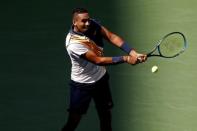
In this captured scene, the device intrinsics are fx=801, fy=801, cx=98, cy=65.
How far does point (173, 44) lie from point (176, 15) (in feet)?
1.96

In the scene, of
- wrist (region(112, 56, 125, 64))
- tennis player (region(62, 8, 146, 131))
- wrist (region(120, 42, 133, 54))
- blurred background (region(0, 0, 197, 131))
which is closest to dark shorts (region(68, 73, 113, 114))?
tennis player (region(62, 8, 146, 131))

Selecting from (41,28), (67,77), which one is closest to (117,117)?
(67,77)

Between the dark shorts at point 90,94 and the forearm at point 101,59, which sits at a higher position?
the forearm at point 101,59

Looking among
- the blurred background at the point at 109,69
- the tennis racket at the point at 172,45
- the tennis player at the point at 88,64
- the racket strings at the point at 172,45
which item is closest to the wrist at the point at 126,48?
the tennis player at the point at 88,64

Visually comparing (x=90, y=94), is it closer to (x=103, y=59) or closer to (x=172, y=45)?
(x=103, y=59)

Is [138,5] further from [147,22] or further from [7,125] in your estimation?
[7,125]

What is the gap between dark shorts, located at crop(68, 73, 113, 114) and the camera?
7.14 meters

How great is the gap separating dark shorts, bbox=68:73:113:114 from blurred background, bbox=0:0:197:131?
632 millimetres

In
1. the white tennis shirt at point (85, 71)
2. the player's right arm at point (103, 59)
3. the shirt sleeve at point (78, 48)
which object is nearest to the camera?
the player's right arm at point (103, 59)

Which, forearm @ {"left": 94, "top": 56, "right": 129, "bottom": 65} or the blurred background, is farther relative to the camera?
the blurred background

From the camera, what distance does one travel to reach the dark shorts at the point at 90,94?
7.14 metres

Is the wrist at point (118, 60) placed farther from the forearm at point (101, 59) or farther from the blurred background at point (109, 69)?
the blurred background at point (109, 69)

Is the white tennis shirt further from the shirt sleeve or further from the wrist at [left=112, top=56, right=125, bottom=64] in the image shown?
the wrist at [left=112, top=56, right=125, bottom=64]

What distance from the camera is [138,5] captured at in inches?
300
